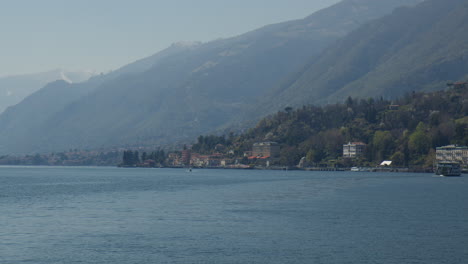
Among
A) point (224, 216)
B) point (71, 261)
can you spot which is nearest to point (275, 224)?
point (224, 216)

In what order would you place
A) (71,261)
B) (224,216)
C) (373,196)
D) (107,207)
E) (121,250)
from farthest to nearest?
(373,196) < (107,207) < (224,216) < (121,250) < (71,261)

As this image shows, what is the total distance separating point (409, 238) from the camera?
6353 cm

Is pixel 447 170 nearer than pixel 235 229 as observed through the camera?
No

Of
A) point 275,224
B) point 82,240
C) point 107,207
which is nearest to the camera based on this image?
point 82,240

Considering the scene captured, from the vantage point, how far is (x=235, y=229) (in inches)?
2702

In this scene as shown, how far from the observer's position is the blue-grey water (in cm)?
5578

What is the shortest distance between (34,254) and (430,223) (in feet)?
126

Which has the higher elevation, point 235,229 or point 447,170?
point 447,170

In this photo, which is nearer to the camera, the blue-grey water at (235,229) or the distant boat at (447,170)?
the blue-grey water at (235,229)

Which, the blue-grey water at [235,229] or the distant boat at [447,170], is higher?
the distant boat at [447,170]

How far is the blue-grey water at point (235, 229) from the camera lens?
55781mm

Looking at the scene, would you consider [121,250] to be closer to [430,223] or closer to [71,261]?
[71,261]

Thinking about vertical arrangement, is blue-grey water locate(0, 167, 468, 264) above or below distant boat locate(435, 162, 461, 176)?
below

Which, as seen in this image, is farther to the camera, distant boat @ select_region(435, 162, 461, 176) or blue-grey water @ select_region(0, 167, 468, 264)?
distant boat @ select_region(435, 162, 461, 176)
